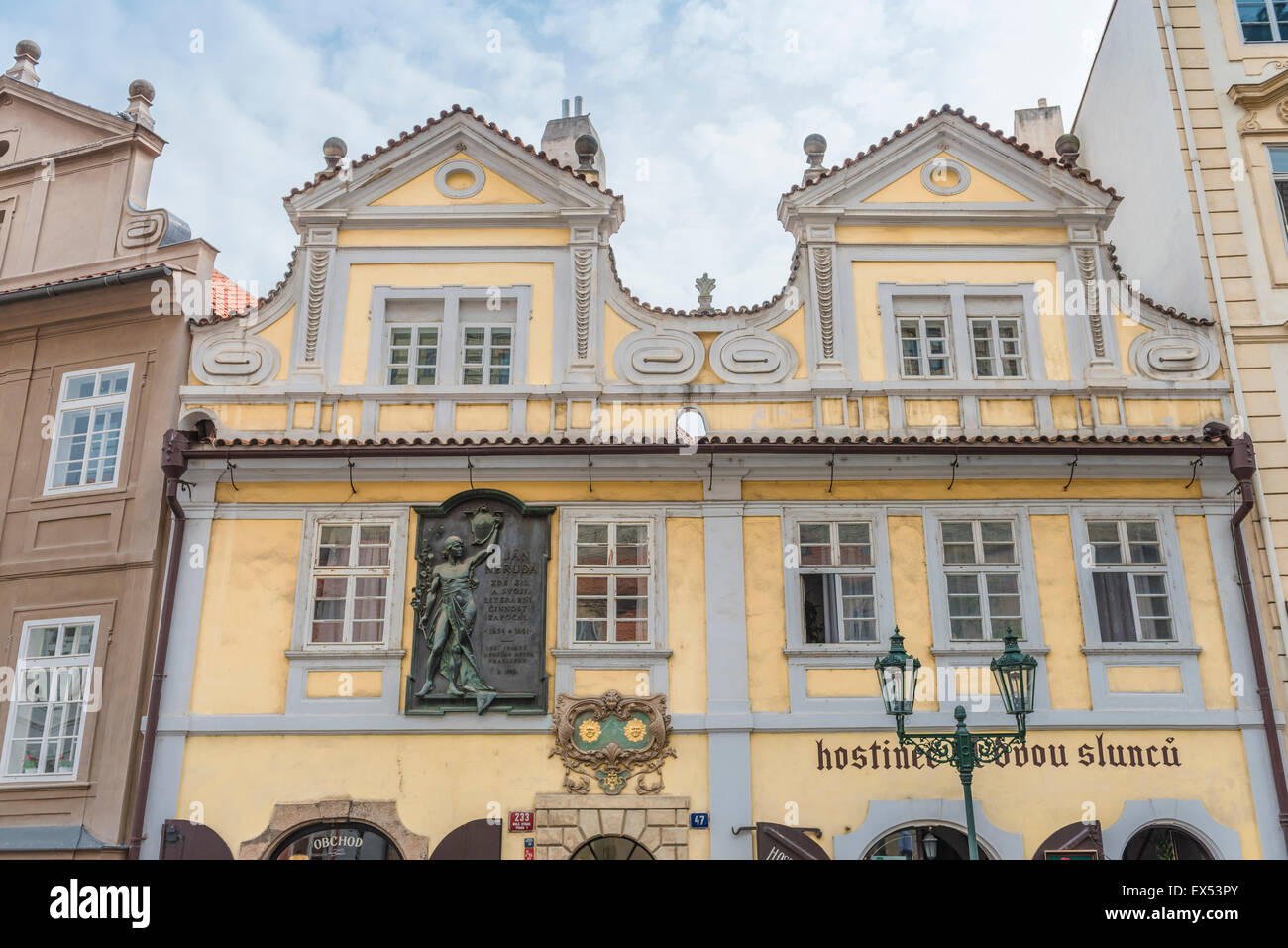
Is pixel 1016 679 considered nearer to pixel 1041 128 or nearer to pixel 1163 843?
pixel 1163 843

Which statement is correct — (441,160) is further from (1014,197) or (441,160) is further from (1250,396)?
(1250,396)

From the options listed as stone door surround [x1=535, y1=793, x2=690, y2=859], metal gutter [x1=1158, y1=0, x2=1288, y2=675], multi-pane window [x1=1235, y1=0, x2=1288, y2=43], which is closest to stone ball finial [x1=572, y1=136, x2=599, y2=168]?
metal gutter [x1=1158, y1=0, x2=1288, y2=675]

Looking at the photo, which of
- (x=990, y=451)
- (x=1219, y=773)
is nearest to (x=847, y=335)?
(x=990, y=451)

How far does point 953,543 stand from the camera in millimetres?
13422

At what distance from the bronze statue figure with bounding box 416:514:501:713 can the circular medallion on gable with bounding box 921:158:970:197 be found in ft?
23.3

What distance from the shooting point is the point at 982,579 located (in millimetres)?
13250

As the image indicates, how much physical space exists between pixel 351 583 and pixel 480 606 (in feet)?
4.95

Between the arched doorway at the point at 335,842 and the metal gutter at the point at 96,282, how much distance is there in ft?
22.7

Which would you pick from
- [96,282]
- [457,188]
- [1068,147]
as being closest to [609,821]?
[457,188]

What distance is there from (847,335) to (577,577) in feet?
14.7

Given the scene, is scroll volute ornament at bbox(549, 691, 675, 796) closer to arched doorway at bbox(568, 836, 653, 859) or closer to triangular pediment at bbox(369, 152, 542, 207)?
arched doorway at bbox(568, 836, 653, 859)

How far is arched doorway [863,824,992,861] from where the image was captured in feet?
40.0

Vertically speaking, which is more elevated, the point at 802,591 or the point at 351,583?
the point at 351,583
